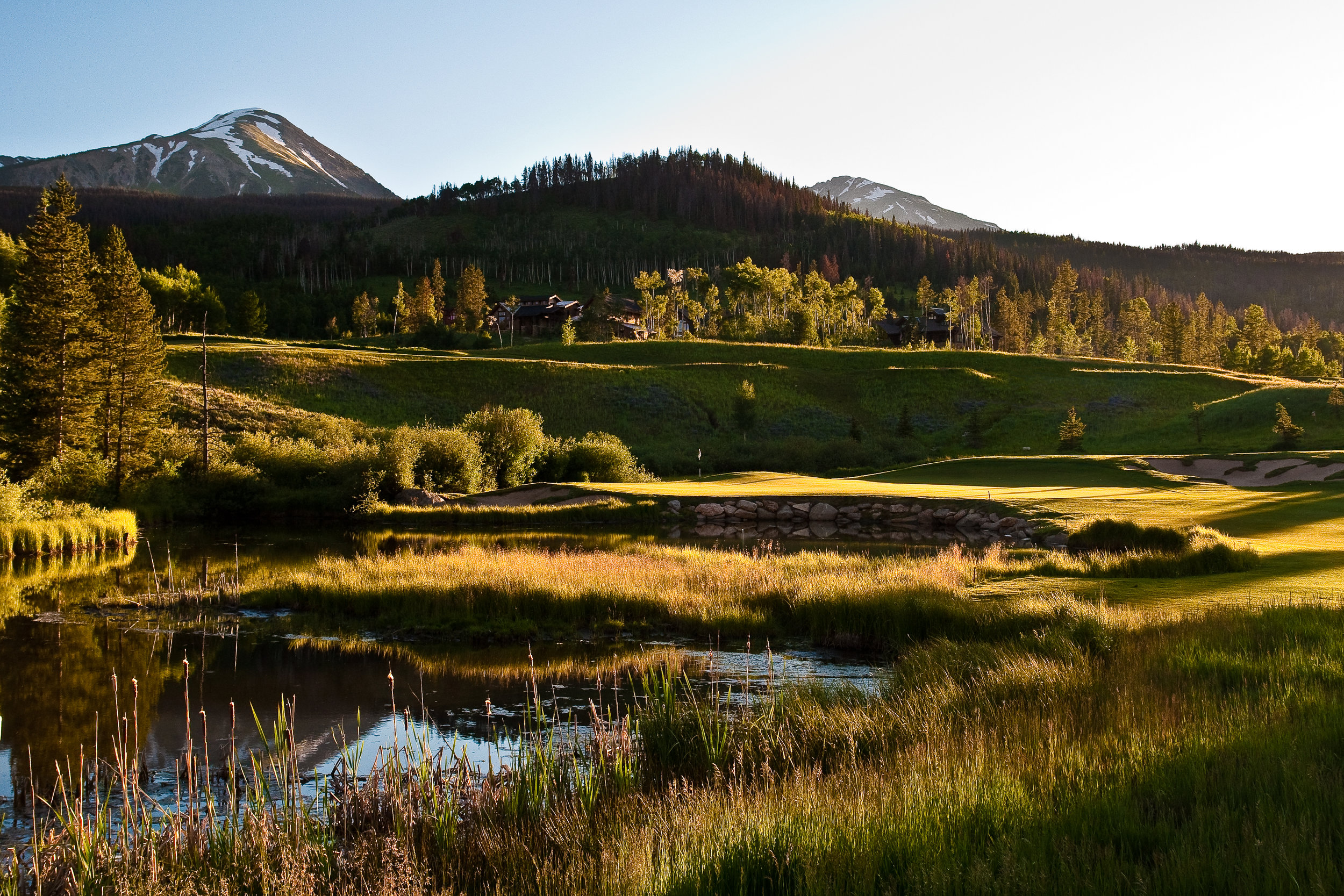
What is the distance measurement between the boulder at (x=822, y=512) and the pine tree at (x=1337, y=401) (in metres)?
43.8

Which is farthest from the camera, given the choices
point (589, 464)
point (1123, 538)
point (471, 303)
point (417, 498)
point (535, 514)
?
point (471, 303)

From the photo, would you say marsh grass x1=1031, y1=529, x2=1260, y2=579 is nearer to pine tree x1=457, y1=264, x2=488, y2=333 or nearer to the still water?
the still water

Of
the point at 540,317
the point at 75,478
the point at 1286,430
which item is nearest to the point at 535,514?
the point at 75,478

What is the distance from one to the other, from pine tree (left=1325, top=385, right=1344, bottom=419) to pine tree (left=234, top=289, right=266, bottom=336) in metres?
109

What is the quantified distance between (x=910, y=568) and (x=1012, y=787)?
14022 mm

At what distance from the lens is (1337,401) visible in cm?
6003

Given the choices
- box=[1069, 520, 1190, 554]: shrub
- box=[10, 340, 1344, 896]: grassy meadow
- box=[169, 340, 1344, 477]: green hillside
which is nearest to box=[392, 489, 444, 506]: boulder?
box=[10, 340, 1344, 896]: grassy meadow

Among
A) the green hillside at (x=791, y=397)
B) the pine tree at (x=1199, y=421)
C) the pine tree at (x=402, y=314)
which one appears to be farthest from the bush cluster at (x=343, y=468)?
the pine tree at (x=402, y=314)

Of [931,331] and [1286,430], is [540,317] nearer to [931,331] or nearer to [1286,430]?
[931,331]

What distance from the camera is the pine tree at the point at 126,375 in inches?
1767

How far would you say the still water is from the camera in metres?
11.3

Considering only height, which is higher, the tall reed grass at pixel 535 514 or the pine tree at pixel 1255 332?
the pine tree at pixel 1255 332

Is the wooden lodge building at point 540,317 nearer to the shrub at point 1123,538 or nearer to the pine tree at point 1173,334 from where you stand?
the pine tree at point 1173,334

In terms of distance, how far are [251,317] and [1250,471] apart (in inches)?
4212
